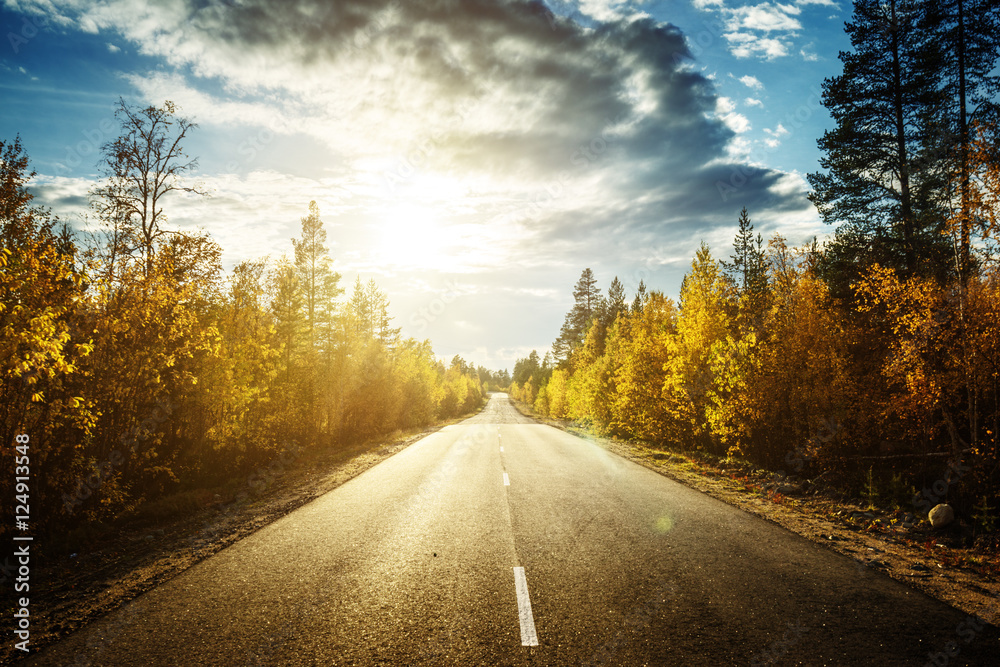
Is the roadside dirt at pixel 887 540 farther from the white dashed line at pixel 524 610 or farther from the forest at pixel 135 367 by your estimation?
the forest at pixel 135 367

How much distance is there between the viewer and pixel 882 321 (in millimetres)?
12367

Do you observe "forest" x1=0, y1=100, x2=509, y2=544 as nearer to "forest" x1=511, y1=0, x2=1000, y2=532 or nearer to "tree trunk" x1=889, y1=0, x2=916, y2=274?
"forest" x1=511, y1=0, x2=1000, y2=532

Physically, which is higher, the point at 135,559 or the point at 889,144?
the point at 889,144

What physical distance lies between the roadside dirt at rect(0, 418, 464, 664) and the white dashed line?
4.50 metres

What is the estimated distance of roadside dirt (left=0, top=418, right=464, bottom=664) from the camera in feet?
→ 15.2

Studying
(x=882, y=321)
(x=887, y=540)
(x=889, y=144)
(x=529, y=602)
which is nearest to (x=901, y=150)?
(x=889, y=144)

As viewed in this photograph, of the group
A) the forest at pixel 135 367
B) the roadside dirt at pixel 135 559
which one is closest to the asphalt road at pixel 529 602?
the roadside dirt at pixel 135 559

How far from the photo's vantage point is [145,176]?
1591cm

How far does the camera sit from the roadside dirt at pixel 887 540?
5242 millimetres

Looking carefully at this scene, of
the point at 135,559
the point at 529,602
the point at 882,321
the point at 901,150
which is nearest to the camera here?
the point at 529,602

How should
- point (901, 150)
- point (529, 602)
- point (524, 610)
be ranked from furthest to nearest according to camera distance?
point (901, 150) → point (529, 602) → point (524, 610)

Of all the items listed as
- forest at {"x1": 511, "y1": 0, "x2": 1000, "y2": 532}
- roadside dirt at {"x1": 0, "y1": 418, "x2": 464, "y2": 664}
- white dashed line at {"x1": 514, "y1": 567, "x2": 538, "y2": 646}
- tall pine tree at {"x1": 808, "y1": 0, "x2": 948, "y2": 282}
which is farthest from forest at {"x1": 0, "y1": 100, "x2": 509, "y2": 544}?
tall pine tree at {"x1": 808, "y1": 0, "x2": 948, "y2": 282}

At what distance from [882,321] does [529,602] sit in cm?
1364

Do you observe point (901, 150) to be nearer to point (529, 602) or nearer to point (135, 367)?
point (529, 602)
